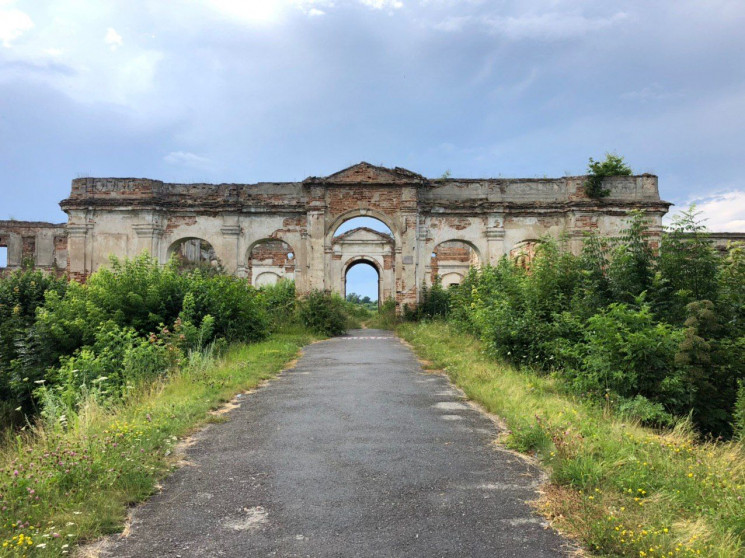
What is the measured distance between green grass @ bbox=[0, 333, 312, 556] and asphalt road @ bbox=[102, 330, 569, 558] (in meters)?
0.21

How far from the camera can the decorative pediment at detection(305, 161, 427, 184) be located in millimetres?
21016

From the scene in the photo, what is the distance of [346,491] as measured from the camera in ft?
12.9

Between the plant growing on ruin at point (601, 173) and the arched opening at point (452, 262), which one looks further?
the arched opening at point (452, 262)

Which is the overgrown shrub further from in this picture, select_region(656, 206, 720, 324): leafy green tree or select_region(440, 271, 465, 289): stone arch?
select_region(440, 271, 465, 289): stone arch

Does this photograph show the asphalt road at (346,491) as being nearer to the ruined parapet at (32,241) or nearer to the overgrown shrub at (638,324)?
the overgrown shrub at (638,324)

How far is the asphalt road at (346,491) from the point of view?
3.17 meters

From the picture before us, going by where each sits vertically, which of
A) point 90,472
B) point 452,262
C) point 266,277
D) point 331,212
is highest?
point 331,212

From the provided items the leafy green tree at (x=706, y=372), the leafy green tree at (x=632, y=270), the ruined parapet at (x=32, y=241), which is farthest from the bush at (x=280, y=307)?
the ruined parapet at (x=32, y=241)

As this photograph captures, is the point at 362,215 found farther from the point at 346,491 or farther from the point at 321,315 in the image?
the point at 346,491

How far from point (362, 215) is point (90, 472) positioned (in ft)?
58.9

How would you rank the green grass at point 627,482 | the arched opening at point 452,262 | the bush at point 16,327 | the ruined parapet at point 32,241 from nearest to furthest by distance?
1. the green grass at point 627,482
2. the bush at point 16,327
3. the ruined parapet at point 32,241
4. the arched opening at point 452,262

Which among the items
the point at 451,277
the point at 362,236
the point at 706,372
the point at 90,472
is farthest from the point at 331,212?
the point at 90,472

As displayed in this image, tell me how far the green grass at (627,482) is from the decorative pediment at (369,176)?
15489 mm

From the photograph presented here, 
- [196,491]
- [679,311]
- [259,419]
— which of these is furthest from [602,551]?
[679,311]
